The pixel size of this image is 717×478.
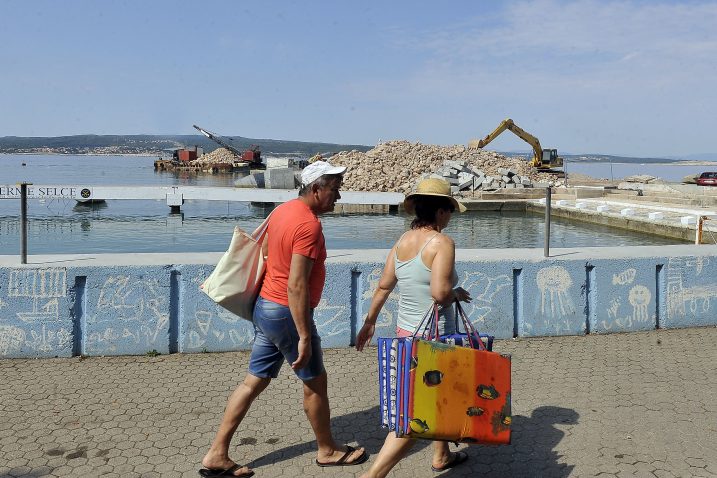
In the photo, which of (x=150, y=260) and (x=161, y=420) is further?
(x=150, y=260)

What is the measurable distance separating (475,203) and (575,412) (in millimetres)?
28769

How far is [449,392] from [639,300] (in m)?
4.23

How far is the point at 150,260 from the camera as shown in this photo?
6.29 meters

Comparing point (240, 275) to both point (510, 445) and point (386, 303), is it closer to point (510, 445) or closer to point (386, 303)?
point (510, 445)

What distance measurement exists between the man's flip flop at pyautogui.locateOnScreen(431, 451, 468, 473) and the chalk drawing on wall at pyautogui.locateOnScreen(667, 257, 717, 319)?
12.6 ft

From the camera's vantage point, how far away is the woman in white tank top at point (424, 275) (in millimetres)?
3703

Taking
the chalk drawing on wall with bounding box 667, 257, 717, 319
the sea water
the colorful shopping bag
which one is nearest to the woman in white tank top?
the colorful shopping bag

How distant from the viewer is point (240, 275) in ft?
13.1

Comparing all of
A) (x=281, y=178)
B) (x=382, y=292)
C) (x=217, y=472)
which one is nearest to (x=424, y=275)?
(x=382, y=292)

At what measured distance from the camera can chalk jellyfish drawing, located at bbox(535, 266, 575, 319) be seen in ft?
22.5

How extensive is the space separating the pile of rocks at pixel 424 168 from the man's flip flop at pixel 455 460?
32.5 metres

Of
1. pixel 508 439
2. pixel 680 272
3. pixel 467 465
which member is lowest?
pixel 467 465

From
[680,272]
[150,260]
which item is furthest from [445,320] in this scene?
[680,272]

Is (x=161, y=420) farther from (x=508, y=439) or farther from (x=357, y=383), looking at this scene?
(x=508, y=439)
